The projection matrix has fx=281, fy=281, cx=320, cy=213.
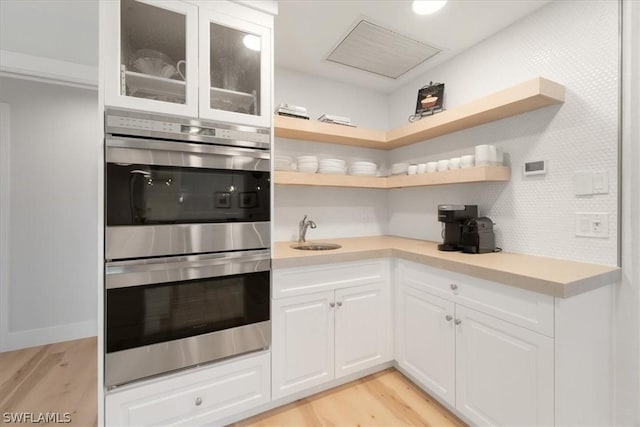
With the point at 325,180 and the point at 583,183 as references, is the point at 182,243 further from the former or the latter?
the point at 583,183

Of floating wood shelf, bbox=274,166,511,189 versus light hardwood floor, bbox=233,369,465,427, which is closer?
light hardwood floor, bbox=233,369,465,427

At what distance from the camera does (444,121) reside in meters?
1.97

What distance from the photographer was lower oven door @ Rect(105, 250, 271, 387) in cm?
131

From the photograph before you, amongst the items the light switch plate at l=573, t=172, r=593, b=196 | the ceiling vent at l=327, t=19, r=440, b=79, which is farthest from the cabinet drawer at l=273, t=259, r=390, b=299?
the ceiling vent at l=327, t=19, r=440, b=79

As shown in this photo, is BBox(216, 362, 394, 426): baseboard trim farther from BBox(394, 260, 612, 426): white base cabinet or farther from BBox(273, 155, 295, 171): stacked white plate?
BBox(273, 155, 295, 171): stacked white plate

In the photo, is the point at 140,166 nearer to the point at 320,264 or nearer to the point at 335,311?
the point at 320,264

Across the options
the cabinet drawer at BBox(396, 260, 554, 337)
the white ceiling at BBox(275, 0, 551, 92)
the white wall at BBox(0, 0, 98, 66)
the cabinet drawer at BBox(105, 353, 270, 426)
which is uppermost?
the white ceiling at BBox(275, 0, 551, 92)

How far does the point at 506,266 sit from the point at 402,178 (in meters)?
1.12

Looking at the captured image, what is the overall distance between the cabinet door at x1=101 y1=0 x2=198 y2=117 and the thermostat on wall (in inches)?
78.2

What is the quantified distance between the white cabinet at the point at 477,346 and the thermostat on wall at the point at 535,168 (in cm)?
82

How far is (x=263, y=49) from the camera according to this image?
5.42 ft

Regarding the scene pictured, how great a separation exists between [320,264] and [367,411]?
91cm

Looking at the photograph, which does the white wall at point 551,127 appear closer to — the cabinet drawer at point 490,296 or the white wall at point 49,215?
the cabinet drawer at point 490,296

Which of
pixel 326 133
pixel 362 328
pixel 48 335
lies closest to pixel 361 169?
pixel 326 133
